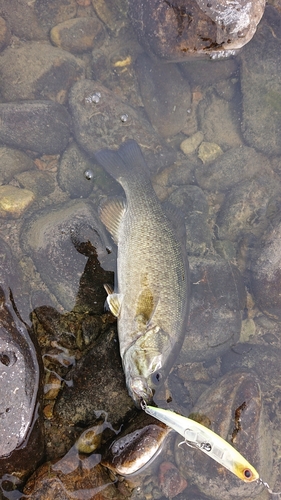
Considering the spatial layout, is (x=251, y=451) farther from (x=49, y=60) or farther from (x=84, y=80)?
(x=49, y=60)

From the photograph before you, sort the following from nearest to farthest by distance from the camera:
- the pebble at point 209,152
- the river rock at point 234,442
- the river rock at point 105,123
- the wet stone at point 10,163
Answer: the river rock at point 234,442, the wet stone at point 10,163, the river rock at point 105,123, the pebble at point 209,152

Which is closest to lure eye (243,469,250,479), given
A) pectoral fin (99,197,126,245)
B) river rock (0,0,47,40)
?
pectoral fin (99,197,126,245)

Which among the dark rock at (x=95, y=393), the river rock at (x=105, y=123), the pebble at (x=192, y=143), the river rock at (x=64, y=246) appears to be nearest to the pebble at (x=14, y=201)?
the river rock at (x=64, y=246)

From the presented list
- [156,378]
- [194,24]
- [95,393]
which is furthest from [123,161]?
[95,393]

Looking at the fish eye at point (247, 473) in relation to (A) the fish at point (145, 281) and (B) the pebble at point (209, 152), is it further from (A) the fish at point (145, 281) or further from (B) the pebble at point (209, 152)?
(B) the pebble at point (209, 152)

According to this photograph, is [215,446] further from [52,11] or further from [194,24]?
[52,11]
